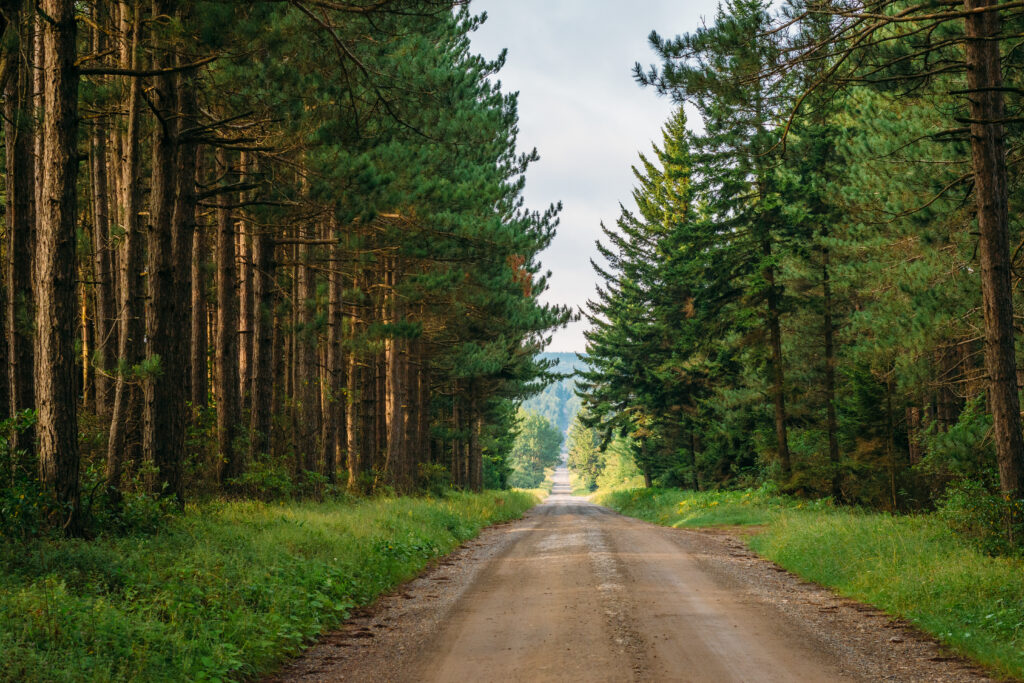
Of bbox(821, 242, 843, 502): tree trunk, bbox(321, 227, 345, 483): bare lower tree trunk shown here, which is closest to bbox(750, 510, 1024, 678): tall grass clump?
bbox(821, 242, 843, 502): tree trunk

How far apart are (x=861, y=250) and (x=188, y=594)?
16438 millimetres

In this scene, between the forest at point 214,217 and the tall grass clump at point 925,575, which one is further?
the forest at point 214,217

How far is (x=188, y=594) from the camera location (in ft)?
25.5

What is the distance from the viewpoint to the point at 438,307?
2692 centimetres

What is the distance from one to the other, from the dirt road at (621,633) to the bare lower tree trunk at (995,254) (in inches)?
132

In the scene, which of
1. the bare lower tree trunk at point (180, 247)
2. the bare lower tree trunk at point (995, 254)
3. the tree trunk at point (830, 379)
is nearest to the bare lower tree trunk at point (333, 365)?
the bare lower tree trunk at point (180, 247)

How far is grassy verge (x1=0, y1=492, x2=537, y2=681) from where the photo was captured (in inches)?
225

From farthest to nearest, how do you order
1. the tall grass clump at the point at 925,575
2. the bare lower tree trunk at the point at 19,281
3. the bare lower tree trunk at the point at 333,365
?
1. the bare lower tree trunk at the point at 333,365
2. the bare lower tree trunk at the point at 19,281
3. the tall grass clump at the point at 925,575

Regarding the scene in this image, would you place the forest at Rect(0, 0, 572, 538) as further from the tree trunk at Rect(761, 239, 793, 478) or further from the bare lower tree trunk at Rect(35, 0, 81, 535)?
the tree trunk at Rect(761, 239, 793, 478)

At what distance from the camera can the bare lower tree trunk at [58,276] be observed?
29.0 ft

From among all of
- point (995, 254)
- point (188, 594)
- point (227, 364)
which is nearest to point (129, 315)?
point (227, 364)

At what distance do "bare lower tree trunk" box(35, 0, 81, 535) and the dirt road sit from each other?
382cm

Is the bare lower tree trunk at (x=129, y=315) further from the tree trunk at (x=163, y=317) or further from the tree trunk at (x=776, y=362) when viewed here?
the tree trunk at (x=776, y=362)

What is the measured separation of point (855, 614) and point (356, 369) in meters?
29.7
